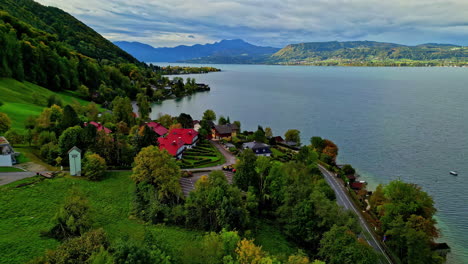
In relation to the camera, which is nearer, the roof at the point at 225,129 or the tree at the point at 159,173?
the tree at the point at 159,173

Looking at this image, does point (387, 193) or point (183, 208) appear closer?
point (183, 208)

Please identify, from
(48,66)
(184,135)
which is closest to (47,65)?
(48,66)

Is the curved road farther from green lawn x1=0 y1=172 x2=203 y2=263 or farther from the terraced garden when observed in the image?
green lawn x1=0 y1=172 x2=203 y2=263

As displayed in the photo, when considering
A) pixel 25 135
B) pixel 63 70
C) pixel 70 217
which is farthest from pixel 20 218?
pixel 63 70

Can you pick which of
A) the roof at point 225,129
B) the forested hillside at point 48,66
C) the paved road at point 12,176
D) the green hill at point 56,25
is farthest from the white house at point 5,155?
the green hill at point 56,25

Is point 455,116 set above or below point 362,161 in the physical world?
above

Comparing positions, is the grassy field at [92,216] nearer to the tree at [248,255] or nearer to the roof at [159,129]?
the tree at [248,255]

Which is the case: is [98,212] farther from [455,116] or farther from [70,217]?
[455,116]

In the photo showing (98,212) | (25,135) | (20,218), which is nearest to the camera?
(20,218)
